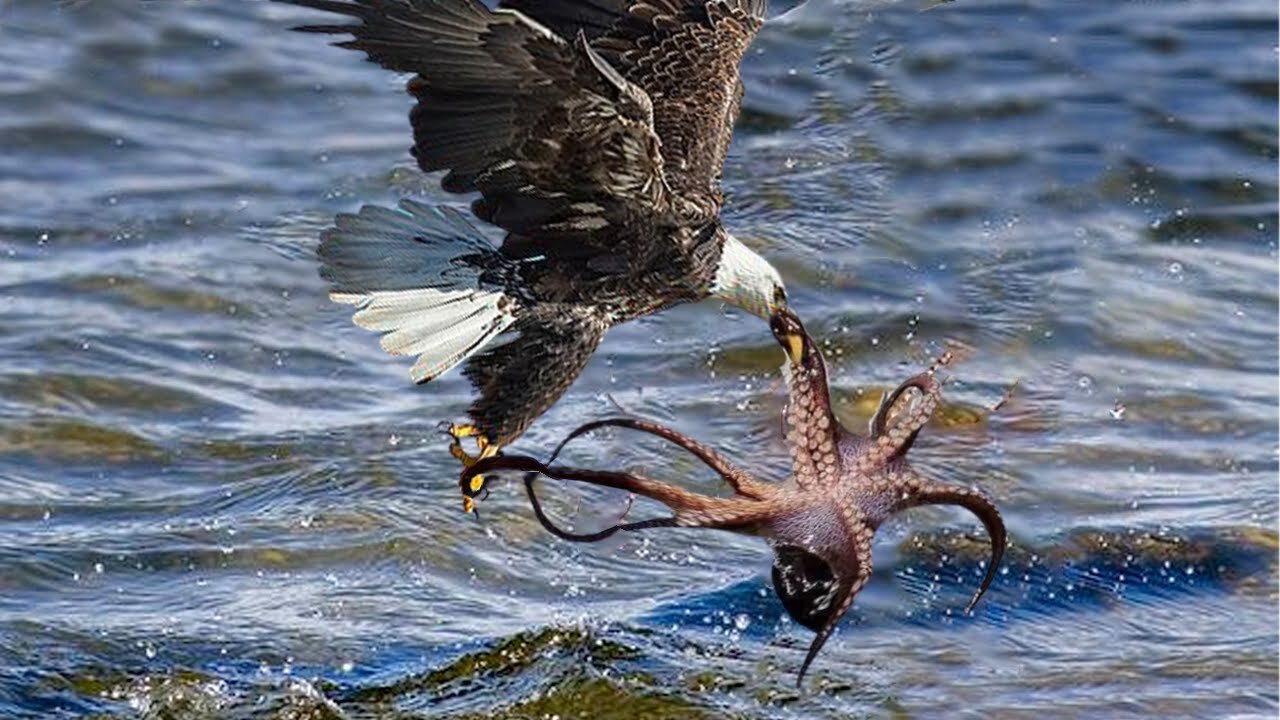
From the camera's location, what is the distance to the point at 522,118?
461 centimetres

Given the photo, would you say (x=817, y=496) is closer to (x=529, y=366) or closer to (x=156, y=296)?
(x=529, y=366)

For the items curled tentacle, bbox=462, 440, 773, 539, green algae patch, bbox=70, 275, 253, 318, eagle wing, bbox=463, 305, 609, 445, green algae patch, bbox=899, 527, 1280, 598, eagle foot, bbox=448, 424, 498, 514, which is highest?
curled tentacle, bbox=462, 440, 773, 539

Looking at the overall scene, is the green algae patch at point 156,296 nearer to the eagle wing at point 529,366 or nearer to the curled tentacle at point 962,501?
the eagle wing at point 529,366

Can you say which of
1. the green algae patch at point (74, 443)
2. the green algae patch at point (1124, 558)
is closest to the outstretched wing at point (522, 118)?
the green algae patch at point (1124, 558)

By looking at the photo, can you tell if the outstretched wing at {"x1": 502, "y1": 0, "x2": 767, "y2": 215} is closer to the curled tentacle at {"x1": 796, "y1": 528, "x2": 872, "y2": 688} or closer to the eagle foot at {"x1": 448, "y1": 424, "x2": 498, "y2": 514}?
the eagle foot at {"x1": 448, "y1": 424, "x2": 498, "y2": 514}

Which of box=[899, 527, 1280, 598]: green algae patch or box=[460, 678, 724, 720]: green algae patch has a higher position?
box=[460, 678, 724, 720]: green algae patch

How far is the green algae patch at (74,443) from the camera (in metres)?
6.32

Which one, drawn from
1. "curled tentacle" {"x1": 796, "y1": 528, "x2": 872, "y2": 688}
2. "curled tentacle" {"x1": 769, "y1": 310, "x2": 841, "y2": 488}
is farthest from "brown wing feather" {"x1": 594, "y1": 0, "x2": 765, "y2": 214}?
"curled tentacle" {"x1": 796, "y1": 528, "x2": 872, "y2": 688}

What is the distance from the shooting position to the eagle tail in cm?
495

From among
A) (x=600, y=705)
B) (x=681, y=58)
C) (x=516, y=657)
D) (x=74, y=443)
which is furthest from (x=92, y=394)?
(x=681, y=58)

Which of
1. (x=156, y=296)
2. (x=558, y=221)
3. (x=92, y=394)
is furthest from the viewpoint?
(x=156, y=296)

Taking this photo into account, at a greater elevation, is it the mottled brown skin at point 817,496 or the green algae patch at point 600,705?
the mottled brown skin at point 817,496

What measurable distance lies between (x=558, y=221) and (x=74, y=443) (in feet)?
6.95

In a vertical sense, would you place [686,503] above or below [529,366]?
above
